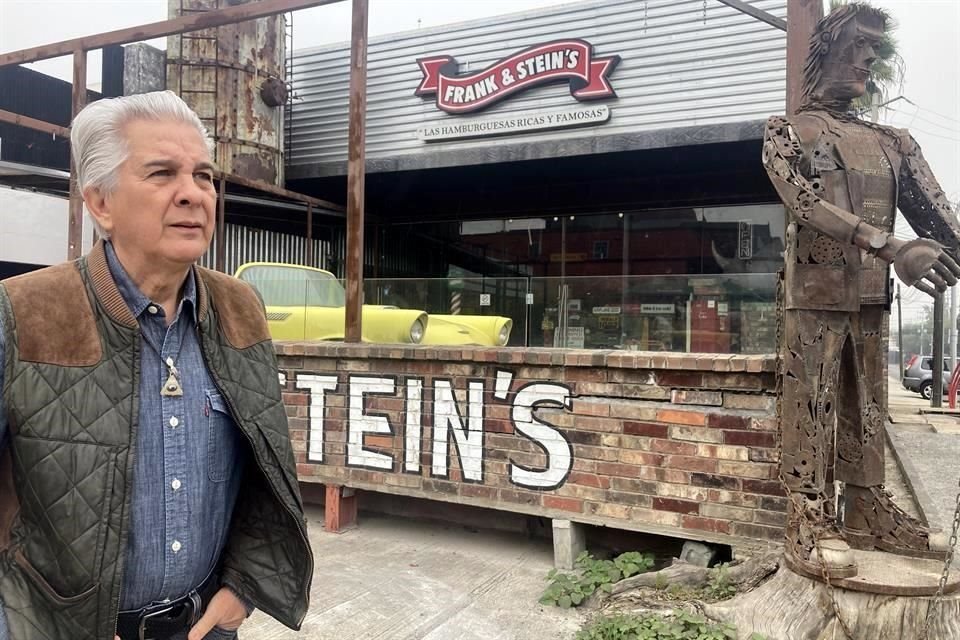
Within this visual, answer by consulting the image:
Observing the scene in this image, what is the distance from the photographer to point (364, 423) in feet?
17.1

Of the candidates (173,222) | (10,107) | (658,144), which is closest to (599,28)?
(658,144)

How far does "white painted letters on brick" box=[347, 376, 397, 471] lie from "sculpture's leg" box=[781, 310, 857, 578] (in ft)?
9.44

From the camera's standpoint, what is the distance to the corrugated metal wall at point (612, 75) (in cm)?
939

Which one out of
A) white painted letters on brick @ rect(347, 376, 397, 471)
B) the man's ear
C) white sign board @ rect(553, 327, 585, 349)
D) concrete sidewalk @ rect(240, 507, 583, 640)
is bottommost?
concrete sidewalk @ rect(240, 507, 583, 640)

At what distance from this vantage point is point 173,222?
1509 mm

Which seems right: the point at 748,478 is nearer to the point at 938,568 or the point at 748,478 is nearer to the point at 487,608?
the point at 938,568

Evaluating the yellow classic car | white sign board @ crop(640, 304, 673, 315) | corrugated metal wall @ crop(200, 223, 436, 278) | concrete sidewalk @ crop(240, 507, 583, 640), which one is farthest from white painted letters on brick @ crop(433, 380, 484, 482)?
corrugated metal wall @ crop(200, 223, 436, 278)

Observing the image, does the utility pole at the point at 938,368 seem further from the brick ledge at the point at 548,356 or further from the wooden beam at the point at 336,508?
the wooden beam at the point at 336,508

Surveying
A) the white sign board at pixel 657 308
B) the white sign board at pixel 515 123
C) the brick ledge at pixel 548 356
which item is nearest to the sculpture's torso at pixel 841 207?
the brick ledge at pixel 548 356

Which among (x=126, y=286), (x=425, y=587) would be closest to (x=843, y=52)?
(x=126, y=286)

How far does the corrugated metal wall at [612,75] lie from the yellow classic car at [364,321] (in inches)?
208

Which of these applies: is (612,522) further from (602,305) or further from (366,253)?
(366,253)

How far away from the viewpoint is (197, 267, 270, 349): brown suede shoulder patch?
Result: 1742 mm

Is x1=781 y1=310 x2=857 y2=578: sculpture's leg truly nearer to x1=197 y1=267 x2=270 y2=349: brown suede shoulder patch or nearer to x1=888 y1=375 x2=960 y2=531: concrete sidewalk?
x1=888 y1=375 x2=960 y2=531: concrete sidewalk
